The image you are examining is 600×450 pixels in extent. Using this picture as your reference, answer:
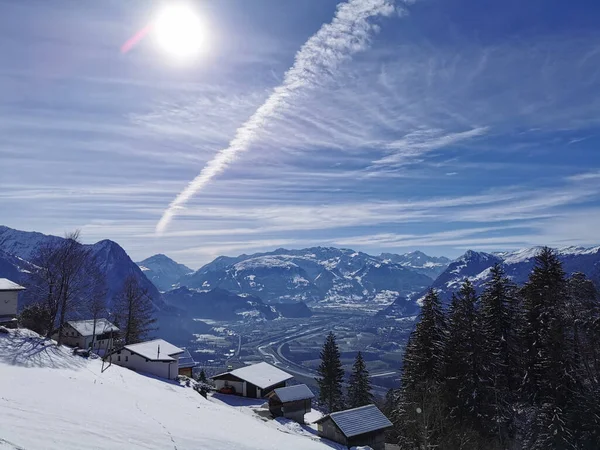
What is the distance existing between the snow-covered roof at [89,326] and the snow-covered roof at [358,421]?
1442 inches

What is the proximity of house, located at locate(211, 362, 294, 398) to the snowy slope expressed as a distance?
78.1 ft

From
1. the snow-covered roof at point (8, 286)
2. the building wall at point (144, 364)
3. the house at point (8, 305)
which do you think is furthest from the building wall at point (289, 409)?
the snow-covered roof at point (8, 286)

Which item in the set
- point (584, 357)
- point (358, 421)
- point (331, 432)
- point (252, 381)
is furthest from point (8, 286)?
point (584, 357)

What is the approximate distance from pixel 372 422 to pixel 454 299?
49.7ft

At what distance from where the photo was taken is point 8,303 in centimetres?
4391

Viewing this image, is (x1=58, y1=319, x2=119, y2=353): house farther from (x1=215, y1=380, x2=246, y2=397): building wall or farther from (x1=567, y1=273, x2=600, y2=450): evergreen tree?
(x1=567, y1=273, x2=600, y2=450): evergreen tree

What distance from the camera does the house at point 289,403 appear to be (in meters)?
46.2

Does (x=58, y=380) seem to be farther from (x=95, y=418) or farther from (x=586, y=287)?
(x=586, y=287)

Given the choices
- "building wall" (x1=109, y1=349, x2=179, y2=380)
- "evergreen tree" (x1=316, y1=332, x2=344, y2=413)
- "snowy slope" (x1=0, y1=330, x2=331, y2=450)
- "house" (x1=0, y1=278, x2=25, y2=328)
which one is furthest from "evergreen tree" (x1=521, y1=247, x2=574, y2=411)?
"house" (x1=0, y1=278, x2=25, y2=328)

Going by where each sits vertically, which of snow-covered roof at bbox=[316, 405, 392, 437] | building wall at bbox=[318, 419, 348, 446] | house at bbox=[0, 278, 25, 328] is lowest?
building wall at bbox=[318, 419, 348, 446]

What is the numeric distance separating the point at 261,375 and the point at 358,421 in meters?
21.0

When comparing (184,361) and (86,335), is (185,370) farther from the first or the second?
(86,335)

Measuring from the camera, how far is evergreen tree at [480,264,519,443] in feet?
108

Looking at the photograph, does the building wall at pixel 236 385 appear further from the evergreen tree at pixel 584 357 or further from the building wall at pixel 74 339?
the evergreen tree at pixel 584 357
